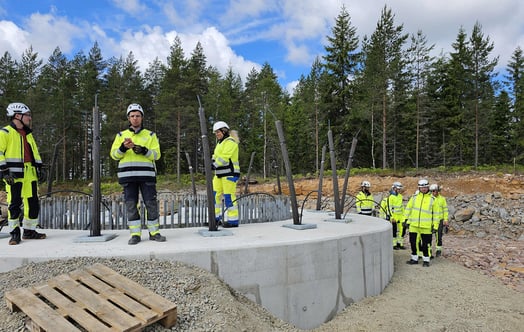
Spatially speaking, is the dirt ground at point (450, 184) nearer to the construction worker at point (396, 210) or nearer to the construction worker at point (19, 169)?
the construction worker at point (396, 210)

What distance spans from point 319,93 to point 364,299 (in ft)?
85.1

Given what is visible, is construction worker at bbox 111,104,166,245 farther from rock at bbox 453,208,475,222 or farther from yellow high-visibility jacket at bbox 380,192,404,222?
rock at bbox 453,208,475,222

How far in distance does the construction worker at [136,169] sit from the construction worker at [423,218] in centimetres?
573

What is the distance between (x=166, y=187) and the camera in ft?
84.0

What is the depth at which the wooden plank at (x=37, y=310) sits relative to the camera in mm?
2721

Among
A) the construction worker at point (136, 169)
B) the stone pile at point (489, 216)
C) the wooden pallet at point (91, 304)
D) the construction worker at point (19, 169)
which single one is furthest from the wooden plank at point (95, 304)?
the stone pile at point (489, 216)

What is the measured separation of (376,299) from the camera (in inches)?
222

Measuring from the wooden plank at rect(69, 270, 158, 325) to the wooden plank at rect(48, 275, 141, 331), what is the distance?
0.18 feet

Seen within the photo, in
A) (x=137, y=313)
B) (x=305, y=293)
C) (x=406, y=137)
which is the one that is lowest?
(x=305, y=293)

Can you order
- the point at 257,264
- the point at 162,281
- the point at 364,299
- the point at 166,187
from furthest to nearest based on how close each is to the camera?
1. the point at 166,187
2. the point at 364,299
3. the point at 257,264
4. the point at 162,281

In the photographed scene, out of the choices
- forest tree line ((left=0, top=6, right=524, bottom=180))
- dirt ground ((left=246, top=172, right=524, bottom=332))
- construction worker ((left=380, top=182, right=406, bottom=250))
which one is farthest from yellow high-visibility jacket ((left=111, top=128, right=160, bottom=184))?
forest tree line ((left=0, top=6, right=524, bottom=180))

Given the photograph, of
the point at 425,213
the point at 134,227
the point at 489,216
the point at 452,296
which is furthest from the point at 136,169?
the point at 489,216

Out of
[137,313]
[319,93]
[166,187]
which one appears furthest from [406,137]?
[137,313]

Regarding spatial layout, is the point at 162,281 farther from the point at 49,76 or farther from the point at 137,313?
the point at 49,76
